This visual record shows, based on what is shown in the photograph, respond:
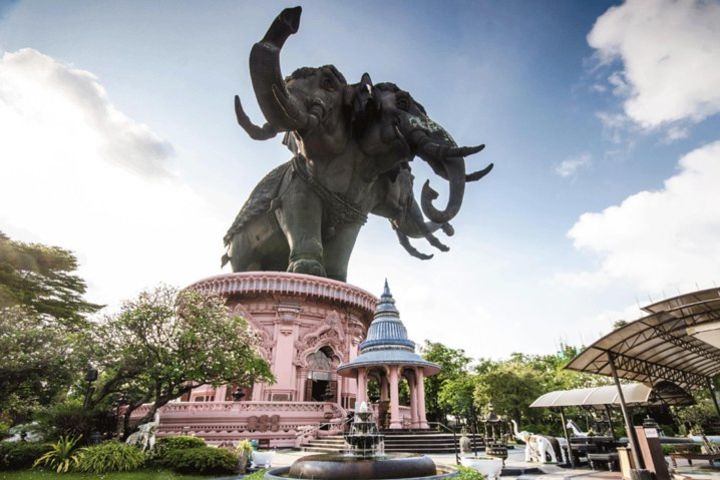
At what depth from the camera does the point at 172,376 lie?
13.5 m

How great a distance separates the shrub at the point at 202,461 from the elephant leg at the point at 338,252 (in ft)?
48.1

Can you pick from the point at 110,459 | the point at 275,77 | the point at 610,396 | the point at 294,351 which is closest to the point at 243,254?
the point at 294,351

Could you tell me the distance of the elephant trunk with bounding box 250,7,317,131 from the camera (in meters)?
13.7

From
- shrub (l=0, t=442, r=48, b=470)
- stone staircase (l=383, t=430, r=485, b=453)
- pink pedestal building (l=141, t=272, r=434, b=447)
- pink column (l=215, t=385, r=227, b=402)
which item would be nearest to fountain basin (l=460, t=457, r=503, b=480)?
stone staircase (l=383, t=430, r=485, b=453)

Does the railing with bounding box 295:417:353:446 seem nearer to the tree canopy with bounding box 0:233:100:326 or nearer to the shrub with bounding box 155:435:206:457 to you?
the shrub with bounding box 155:435:206:457

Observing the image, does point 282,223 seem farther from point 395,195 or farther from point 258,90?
point 258,90

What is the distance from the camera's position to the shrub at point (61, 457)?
35.3ft

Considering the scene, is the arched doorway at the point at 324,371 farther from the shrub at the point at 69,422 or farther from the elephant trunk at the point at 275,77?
the elephant trunk at the point at 275,77

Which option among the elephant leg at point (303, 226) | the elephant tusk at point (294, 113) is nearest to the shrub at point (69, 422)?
the elephant leg at point (303, 226)

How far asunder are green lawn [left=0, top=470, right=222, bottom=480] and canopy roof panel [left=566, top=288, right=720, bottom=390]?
1081 cm

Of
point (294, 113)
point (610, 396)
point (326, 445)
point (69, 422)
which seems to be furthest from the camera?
point (294, 113)

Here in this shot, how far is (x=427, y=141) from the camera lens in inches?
784

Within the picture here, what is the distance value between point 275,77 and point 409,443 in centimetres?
1391

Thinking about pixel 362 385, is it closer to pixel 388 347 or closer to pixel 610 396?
pixel 388 347
